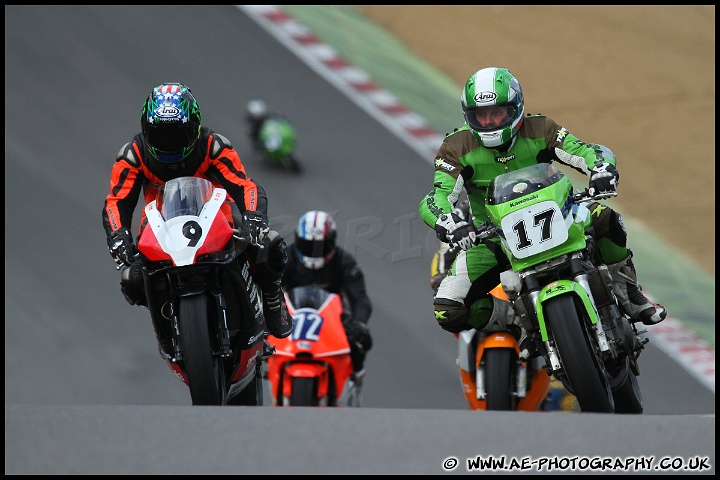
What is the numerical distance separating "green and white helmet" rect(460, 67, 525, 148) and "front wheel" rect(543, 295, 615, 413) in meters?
1.22

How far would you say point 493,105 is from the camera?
7.61 meters

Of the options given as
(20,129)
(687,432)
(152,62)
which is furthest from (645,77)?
(687,432)

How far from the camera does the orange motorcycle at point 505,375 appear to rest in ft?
28.1

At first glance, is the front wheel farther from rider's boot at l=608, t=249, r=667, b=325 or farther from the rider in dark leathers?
the rider in dark leathers

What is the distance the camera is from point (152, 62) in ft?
58.6

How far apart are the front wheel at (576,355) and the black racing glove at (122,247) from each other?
2417 millimetres

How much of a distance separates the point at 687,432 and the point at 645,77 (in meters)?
13.3

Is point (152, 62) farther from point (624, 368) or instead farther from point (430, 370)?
point (624, 368)

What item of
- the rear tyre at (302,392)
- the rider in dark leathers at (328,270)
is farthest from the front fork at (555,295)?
the rider in dark leathers at (328,270)

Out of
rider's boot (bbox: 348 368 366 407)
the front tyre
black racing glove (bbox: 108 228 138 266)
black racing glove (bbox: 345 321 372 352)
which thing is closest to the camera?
the front tyre

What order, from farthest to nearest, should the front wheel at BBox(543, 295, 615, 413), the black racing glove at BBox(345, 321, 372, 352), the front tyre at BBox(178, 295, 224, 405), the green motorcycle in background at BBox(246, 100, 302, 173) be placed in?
the green motorcycle in background at BBox(246, 100, 302, 173) < the black racing glove at BBox(345, 321, 372, 352) < the front tyre at BBox(178, 295, 224, 405) < the front wheel at BBox(543, 295, 615, 413)

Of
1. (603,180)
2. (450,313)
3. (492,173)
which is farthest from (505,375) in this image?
(603,180)

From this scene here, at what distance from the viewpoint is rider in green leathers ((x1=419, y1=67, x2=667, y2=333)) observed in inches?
301

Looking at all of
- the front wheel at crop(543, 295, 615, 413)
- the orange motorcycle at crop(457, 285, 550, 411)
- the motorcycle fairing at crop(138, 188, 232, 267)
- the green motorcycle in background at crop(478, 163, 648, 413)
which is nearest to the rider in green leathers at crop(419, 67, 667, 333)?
the green motorcycle in background at crop(478, 163, 648, 413)
